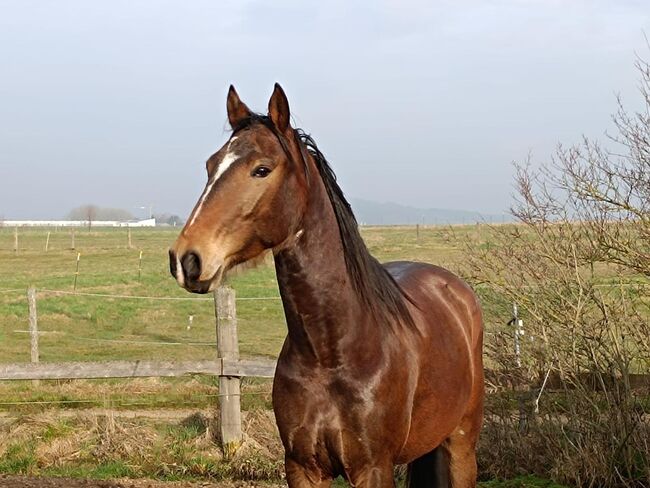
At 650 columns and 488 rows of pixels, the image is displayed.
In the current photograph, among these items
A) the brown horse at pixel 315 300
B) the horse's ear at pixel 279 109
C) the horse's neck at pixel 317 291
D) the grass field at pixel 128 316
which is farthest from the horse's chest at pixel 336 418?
the grass field at pixel 128 316

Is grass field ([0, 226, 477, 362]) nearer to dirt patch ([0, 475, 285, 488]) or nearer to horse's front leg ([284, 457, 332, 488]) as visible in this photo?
dirt patch ([0, 475, 285, 488])

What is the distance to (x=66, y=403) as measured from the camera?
9.12 m

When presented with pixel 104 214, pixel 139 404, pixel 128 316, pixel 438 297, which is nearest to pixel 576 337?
pixel 438 297

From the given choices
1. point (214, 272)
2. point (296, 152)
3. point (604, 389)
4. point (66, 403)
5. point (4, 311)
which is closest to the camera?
point (214, 272)

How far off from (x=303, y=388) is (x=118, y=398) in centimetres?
706

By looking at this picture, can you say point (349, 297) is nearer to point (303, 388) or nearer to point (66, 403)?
point (303, 388)

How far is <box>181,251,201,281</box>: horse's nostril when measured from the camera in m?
2.53

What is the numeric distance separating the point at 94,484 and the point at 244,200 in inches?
172

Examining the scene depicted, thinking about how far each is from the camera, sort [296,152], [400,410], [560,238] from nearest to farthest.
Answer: [296,152] → [400,410] → [560,238]

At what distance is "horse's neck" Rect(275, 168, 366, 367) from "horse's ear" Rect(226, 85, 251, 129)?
36 cm

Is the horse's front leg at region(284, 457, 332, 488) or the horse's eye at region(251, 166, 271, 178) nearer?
the horse's eye at region(251, 166, 271, 178)

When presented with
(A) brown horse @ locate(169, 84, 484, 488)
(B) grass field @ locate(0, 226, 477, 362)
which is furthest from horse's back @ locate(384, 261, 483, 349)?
(B) grass field @ locate(0, 226, 477, 362)

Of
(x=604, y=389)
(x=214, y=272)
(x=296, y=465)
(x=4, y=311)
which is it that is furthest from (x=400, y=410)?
(x=4, y=311)

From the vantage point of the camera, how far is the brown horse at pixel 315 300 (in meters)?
2.71
